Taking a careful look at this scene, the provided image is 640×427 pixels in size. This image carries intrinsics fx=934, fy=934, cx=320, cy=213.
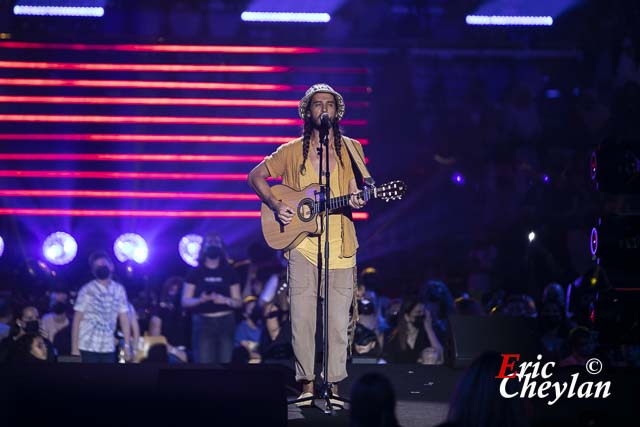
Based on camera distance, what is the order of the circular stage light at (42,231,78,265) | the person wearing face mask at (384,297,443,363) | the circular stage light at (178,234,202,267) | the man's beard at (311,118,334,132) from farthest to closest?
the circular stage light at (42,231,78,265) < the circular stage light at (178,234,202,267) < the person wearing face mask at (384,297,443,363) < the man's beard at (311,118,334,132)

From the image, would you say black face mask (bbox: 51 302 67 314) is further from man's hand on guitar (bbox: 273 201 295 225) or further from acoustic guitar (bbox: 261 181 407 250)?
man's hand on guitar (bbox: 273 201 295 225)

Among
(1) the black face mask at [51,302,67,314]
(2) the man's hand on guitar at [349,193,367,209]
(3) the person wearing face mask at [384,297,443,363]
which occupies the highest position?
(2) the man's hand on guitar at [349,193,367,209]

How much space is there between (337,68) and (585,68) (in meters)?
3.76

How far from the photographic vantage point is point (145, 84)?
1334 cm

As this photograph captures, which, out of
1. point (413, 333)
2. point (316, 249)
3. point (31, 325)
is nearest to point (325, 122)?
point (316, 249)

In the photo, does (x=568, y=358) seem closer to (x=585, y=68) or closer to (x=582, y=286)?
(x=582, y=286)

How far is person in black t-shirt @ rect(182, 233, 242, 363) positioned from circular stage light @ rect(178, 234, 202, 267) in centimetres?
283

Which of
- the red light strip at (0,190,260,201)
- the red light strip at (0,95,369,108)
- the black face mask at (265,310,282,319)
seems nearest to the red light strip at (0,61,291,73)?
the red light strip at (0,95,369,108)

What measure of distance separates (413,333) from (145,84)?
622 cm

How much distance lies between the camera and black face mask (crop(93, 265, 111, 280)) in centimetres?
924

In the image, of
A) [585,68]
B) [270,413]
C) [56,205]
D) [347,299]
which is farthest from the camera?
[585,68]

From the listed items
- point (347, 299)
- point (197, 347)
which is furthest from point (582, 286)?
point (197, 347)

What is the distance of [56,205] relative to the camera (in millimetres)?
13055

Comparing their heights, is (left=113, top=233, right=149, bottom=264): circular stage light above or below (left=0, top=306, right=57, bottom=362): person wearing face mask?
above
